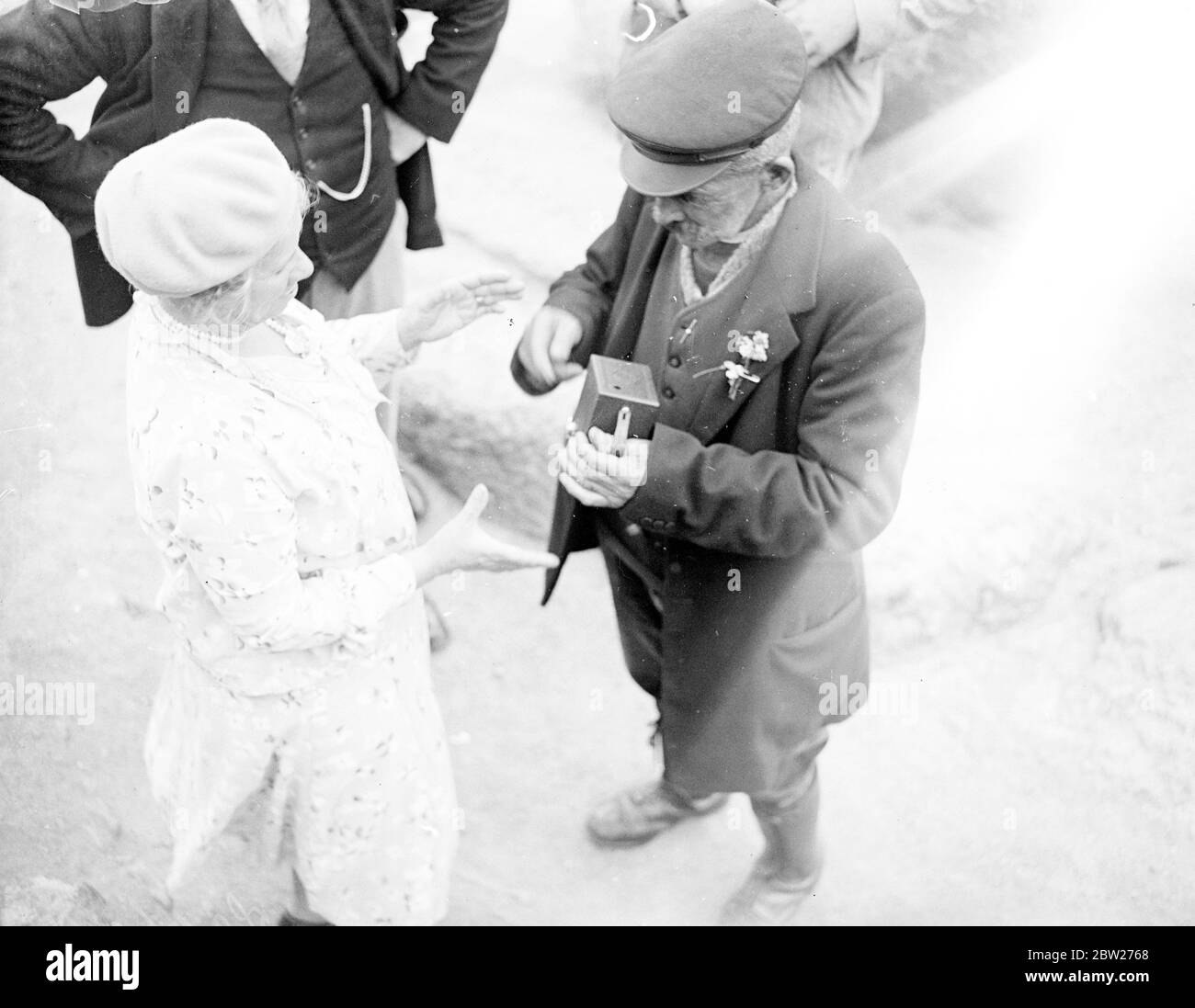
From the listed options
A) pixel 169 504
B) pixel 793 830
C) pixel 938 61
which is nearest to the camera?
pixel 169 504

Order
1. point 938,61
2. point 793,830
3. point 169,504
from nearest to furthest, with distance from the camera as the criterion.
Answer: point 169,504 < point 938,61 < point 793,830

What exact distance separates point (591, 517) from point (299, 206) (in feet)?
3.02

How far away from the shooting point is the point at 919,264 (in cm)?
262

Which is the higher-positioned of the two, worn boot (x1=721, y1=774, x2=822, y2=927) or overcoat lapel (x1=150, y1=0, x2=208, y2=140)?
overcoat lapel (x1=150, y1=0, x2=208, y2=140)

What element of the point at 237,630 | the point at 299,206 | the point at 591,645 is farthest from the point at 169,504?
the point at 591,645

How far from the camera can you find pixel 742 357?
8.04 ft

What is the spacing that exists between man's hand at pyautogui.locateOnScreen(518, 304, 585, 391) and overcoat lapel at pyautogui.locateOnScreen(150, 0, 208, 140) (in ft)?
2.44

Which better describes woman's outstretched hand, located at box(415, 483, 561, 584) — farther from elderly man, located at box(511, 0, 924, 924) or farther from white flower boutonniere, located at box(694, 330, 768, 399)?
white flower boutonniere, located at box(694, 330, 768, 399)

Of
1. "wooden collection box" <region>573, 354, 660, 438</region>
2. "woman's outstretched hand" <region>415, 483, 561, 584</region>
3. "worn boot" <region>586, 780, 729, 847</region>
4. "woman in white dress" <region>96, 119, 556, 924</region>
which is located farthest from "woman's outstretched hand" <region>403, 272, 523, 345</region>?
"worn boot" <region>586, 780, 729, 847</region>

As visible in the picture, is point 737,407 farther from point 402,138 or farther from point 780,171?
point 402,138

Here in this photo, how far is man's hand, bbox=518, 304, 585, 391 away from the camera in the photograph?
2.66 metres

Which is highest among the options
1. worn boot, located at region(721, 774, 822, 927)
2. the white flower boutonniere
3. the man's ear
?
the man's ear

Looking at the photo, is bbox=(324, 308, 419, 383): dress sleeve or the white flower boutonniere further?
bbox=(324, 308, 419, 383): dress sleeve
